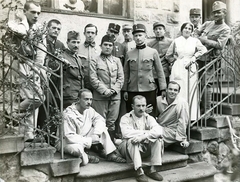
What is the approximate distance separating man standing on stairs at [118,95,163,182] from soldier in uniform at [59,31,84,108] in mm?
718

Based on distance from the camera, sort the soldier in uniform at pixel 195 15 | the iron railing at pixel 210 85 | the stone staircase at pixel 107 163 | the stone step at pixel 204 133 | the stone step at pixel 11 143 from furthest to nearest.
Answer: the soldier in uniform at pixel 195 15, the iron railing at pixel 210 85, the stone step at pixel 204 133, the stone staircase at pixel 107 163, the stone step at pixel 11 143

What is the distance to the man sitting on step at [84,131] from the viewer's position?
349 cm

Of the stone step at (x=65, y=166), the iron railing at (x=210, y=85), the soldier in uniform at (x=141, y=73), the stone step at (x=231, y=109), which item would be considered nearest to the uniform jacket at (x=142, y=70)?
the soldier in uniform at (x=141, y=73)

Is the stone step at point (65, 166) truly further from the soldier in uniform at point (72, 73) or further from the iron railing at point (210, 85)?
the iron railing at point (210, 85)

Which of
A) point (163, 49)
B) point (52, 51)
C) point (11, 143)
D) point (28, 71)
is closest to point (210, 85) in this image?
point (163, 49)

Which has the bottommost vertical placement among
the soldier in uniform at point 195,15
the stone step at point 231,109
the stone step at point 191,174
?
the stone step at point 191,174

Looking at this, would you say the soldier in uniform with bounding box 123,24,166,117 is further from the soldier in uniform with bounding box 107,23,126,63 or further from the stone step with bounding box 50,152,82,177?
the stone step with bounding box 50,152,82,177

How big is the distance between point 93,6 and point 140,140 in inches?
102

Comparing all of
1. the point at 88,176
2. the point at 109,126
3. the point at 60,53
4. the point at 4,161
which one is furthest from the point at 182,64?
the point at 4,161

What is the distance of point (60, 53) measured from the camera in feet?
12.8

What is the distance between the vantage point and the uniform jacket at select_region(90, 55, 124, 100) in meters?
4.09

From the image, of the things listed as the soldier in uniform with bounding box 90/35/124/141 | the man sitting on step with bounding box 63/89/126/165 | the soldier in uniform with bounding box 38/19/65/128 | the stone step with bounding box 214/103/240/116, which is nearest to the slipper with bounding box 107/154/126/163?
the man sitting on step with bounding box 63/89/126/165

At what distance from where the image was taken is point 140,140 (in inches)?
142

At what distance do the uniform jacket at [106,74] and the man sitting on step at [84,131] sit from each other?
38 cm
